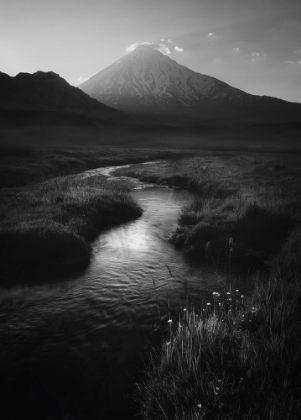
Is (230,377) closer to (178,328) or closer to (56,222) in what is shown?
(178,328)

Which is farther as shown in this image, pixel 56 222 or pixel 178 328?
pixel 56 222

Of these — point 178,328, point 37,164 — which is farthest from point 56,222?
point 37,164

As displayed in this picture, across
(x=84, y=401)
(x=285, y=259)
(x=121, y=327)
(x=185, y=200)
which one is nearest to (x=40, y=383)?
(x=84, y=401)

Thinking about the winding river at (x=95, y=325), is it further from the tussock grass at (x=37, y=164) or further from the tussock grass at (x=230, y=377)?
the tussock grass at (x=37, y=164)

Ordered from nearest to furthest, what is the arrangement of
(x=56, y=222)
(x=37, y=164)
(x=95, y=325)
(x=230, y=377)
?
1. (x=230, y=377)
2. (x=95, y=325)
3. (x=56, y=222)
4. (x=37, y=164)

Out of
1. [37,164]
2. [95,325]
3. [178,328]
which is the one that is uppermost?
[37,164]

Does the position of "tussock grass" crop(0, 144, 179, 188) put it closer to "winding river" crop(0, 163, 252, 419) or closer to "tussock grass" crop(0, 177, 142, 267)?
"tussock grass" crop(0, 177, 142, 267)

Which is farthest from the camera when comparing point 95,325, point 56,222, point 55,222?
point 56,222
